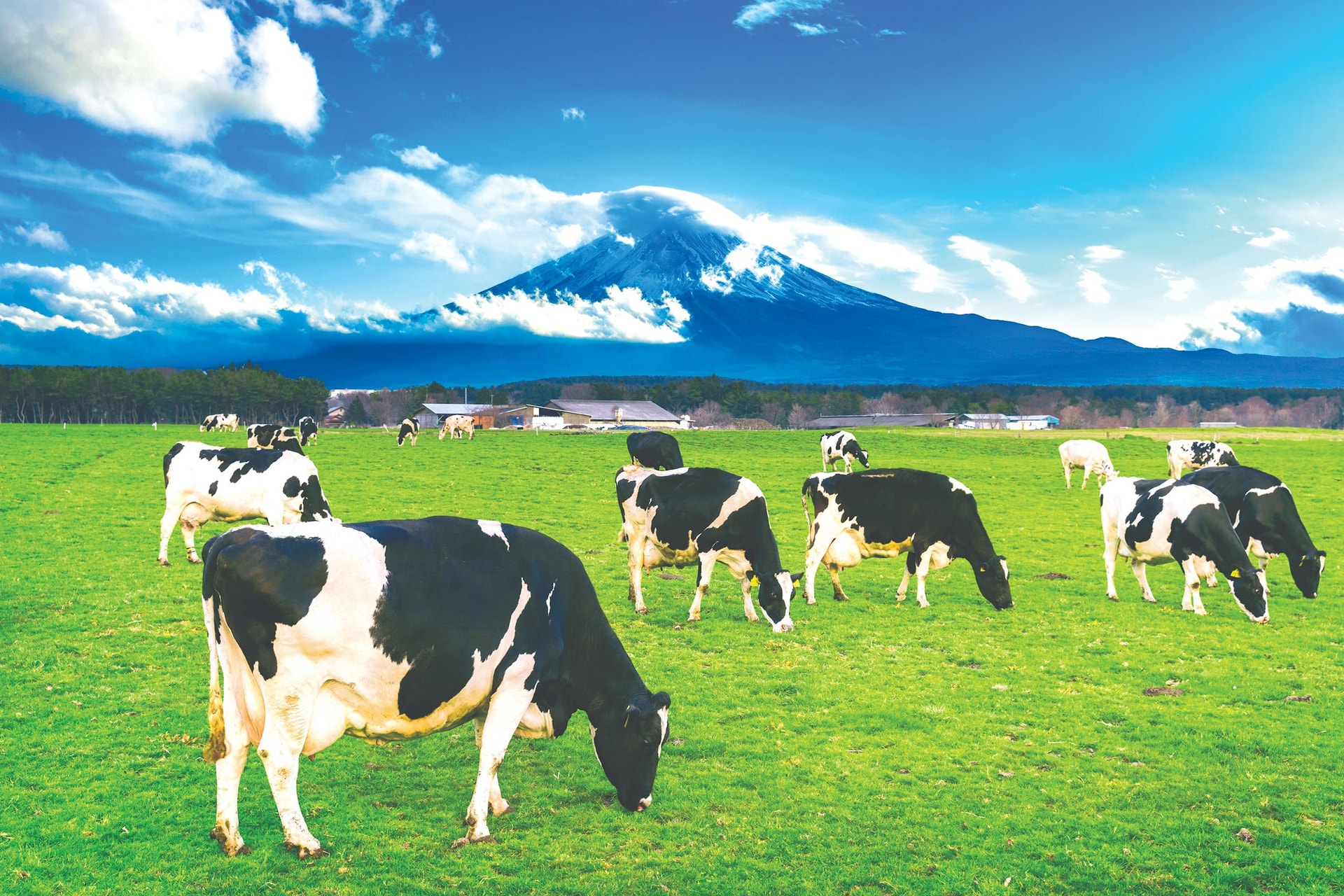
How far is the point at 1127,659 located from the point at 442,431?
160 feet

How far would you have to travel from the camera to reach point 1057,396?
174 meters

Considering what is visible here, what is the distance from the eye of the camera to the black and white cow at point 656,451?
31922 mm

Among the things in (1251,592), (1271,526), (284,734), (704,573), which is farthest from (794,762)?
(1271,526)

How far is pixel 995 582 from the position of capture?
601 inches

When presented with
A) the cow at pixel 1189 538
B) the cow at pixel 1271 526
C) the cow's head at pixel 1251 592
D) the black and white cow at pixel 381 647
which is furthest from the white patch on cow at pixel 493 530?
the cow at pixel 1271 526

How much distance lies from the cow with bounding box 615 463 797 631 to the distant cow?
167ft

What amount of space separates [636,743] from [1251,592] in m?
12.5

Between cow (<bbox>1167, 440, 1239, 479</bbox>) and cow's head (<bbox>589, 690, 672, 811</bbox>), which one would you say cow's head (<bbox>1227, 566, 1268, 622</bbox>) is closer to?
cow's head (<bbox>589, 690, 672, 811</bbox>)

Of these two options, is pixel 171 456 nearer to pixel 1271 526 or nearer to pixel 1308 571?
pixel 1271 526

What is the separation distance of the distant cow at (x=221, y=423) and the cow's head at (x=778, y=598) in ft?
172

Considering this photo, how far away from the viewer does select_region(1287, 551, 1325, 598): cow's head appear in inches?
627

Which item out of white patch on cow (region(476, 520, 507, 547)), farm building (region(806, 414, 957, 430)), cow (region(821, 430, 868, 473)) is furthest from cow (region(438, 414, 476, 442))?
farm building (region(806, 414, 957, 430))

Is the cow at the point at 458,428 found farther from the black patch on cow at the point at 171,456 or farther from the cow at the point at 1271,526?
the cow at the point at 1271,526

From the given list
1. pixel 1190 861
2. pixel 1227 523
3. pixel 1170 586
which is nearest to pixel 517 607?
pixel 1190 861
